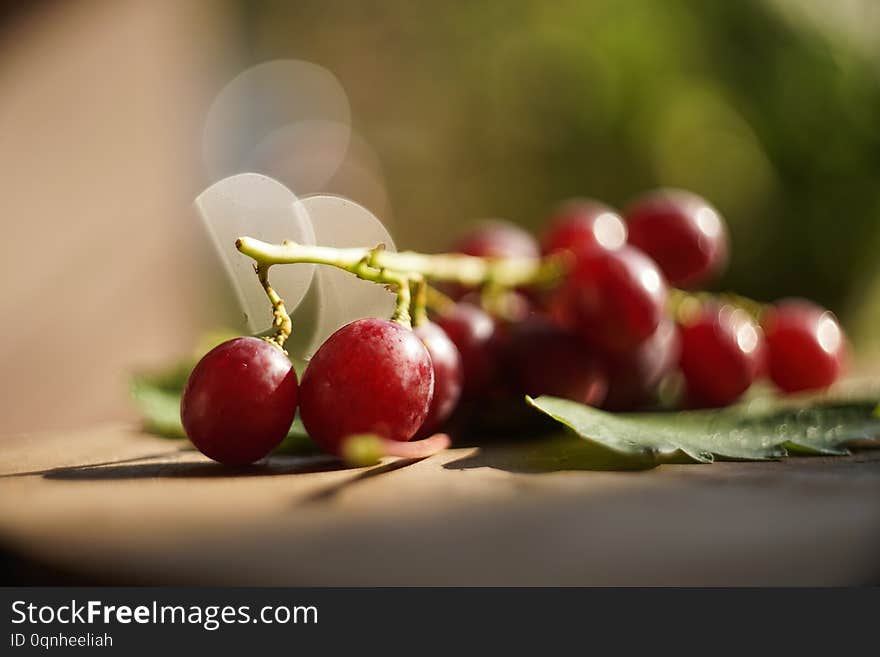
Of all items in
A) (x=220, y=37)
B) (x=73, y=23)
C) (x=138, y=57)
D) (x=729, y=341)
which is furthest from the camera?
(x=220, y=37)

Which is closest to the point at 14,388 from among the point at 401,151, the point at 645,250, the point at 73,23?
the point at 73,23

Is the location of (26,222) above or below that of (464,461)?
above

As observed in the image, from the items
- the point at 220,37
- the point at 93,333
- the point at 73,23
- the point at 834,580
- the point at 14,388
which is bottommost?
the point at 834,580

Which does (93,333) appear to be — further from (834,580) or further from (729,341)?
(834,580)

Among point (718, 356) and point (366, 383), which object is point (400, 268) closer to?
point (366, 383)

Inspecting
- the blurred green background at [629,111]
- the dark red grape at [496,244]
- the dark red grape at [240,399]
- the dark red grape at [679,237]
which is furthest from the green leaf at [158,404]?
the blurred green background at [629,111]

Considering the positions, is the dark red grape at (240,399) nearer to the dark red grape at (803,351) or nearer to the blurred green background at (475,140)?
the dark red grape at (803,351)
